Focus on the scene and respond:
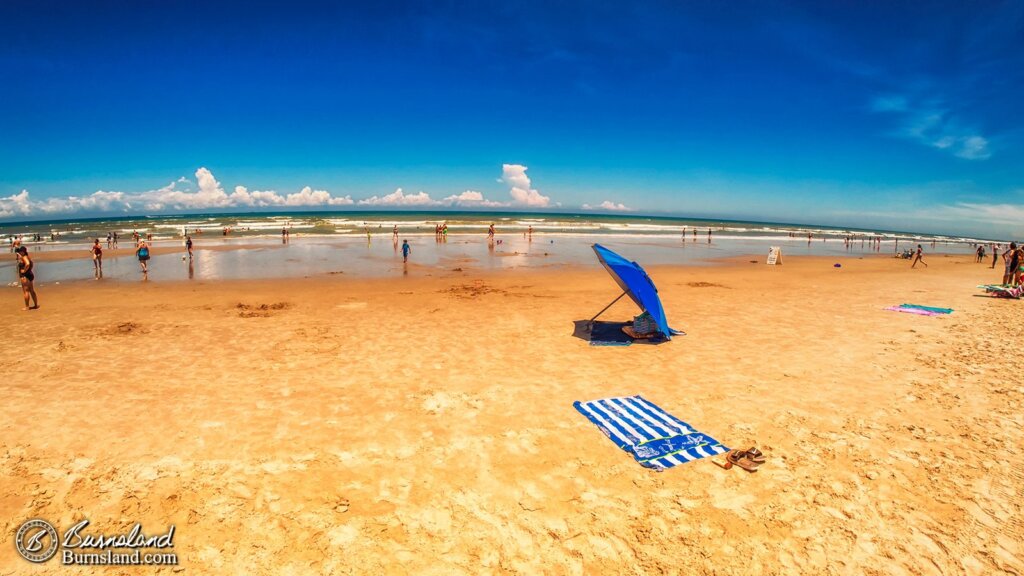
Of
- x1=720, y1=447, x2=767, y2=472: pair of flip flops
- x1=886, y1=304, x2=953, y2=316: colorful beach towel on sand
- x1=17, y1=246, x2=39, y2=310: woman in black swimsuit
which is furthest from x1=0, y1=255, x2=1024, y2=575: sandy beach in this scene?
x1=17, y1=246, x2=39, y2=310: woman in black swimsuit

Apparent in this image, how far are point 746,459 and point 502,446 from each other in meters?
3.46

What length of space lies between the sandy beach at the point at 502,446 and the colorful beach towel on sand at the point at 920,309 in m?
1.58

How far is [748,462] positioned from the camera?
616 cm

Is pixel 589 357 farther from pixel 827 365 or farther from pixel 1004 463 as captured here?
pixel 1004 463

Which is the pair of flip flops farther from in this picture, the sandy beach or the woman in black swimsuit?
the woman in black swimsuit

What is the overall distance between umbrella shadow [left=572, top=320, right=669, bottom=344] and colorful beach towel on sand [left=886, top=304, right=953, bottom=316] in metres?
10.5

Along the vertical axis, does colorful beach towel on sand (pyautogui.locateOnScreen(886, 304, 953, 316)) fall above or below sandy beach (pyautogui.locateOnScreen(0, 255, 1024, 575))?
above

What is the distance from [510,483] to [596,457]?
54.2 inches

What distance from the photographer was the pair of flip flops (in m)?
6.10

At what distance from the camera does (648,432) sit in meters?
7.00

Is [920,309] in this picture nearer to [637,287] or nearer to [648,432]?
[637,287]

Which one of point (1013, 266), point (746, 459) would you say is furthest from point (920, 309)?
point (746, 459)

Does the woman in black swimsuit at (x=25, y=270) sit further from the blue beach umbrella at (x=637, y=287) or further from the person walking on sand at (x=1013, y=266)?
the person walking on sand at (x=1013, y=266)

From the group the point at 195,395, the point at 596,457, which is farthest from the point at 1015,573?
the point at 195,395
